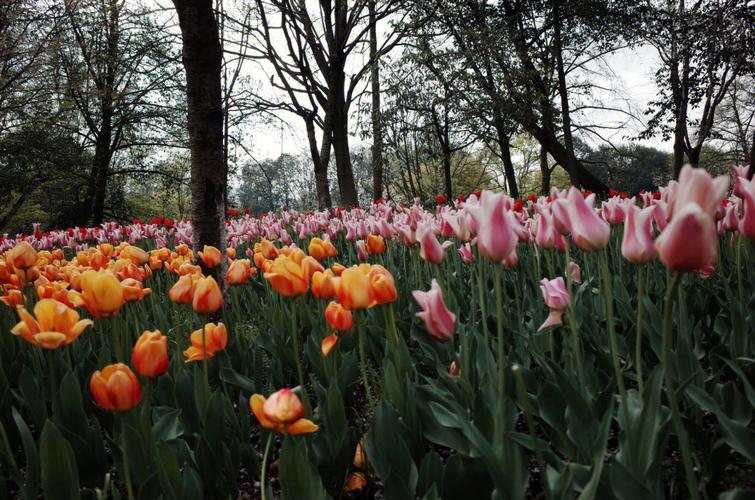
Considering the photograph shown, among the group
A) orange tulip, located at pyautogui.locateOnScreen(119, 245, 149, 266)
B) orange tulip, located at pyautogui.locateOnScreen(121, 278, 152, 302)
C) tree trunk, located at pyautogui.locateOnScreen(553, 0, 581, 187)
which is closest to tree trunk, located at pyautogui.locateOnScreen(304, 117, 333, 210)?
tree trunk, located at pyautogui.locateOnScreen(553, 0, 581, 187)

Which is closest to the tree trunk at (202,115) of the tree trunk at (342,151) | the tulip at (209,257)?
the tulip at (209,257)

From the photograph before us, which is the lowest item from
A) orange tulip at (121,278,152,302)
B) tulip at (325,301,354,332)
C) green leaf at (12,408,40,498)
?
green leaf at (12,408,40,498)

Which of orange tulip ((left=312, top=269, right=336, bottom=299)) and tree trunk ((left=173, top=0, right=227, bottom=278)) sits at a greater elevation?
tree trunk ((left=173, top=0, right=227, bottom=278))

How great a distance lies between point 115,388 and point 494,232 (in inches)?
35.0

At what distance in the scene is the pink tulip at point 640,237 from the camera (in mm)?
1158

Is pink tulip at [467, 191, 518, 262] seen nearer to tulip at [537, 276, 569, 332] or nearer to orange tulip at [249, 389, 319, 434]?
tulip at [537, 276, 569, 332]

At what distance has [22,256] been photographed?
7.28ft

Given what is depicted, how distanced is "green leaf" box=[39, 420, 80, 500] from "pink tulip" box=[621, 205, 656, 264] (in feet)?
4.51

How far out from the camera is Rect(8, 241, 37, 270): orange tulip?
7.19 feet

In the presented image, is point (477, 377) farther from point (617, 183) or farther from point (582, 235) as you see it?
point (617, 183)

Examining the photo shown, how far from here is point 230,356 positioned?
2.14 meters

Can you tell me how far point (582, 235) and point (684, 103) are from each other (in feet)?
54.6

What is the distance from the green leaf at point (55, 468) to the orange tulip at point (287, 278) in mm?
642

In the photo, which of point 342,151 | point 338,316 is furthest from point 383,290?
point 342,151
